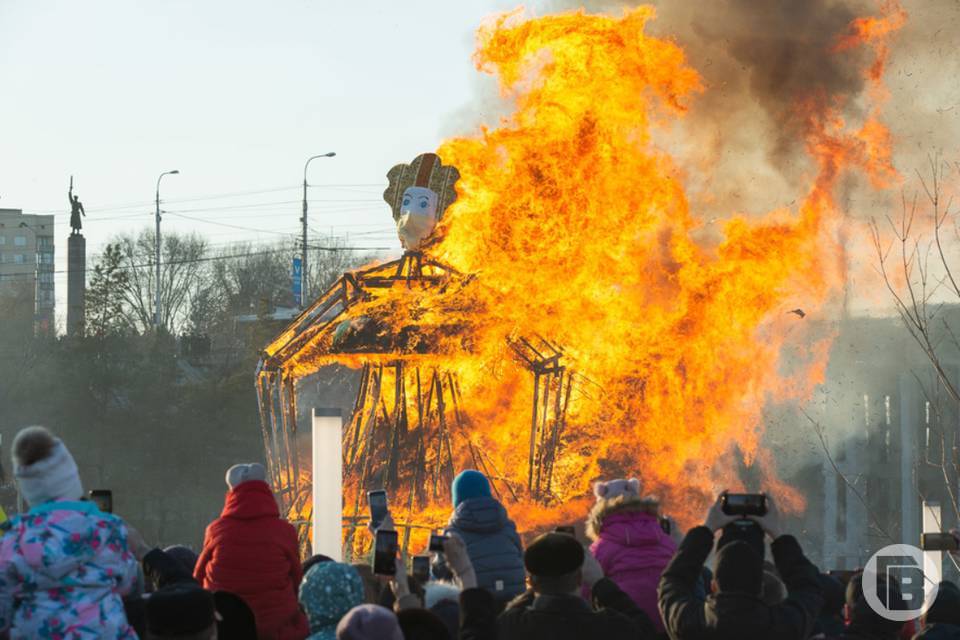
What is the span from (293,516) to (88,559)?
13.4 meters

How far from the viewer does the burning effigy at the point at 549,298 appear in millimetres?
18328

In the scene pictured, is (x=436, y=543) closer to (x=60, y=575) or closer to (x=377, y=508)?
(x=377, y=508)

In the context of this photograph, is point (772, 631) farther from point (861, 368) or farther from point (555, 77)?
point (861, 368)

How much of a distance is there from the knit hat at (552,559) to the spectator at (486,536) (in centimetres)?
171

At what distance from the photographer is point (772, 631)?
5281mm

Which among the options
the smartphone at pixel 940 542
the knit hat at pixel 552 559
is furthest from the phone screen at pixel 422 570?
the smartphone at pixel 940 542

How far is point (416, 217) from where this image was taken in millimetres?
18562

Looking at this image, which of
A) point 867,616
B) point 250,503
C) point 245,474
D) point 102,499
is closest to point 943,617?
point 867,616

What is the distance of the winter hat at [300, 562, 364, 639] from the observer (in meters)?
5.48

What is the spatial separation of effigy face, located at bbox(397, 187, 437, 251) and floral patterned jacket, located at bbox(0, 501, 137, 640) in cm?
1315

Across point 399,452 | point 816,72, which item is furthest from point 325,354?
point 816,72

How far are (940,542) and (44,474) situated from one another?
15.5ft

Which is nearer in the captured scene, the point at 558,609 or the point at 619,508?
the point at 558,609

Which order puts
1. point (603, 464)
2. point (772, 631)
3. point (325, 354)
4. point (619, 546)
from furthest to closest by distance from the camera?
point (603, 464)
point (325, 354)
point (619, 546)
point (772, 631)
